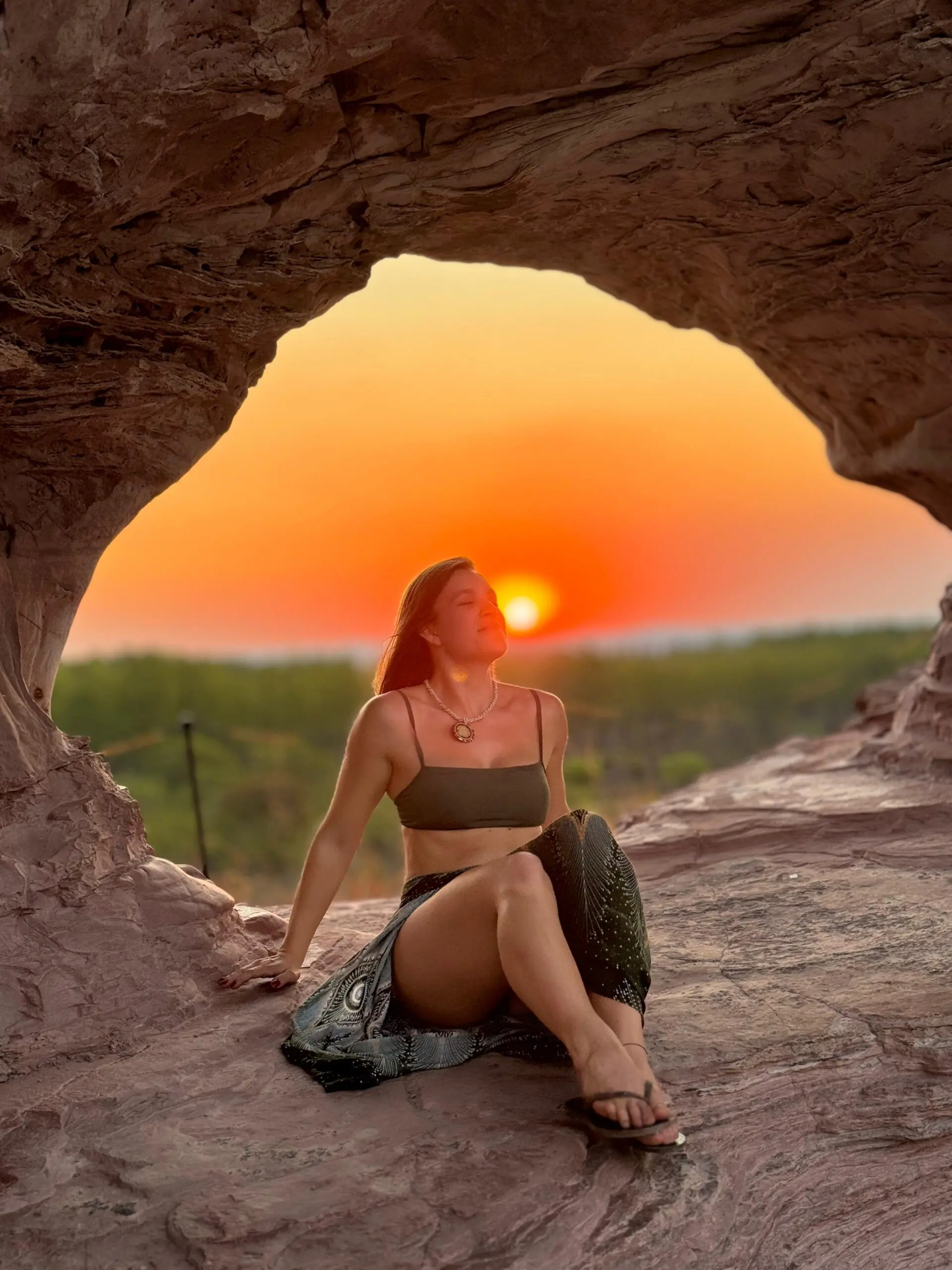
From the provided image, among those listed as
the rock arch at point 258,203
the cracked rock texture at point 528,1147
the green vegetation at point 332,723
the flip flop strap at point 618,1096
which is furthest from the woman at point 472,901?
the green vegetation at point 332,723

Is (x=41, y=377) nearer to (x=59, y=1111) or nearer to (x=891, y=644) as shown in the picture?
(x=59, y=1111)

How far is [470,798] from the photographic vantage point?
12.3ft

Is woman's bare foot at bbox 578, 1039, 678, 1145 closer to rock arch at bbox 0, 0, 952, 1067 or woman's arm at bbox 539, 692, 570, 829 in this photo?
woman's arm at bbox 539, 692, 570, 829

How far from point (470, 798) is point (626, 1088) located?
1.13 metres

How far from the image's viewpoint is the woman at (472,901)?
3.01 metres

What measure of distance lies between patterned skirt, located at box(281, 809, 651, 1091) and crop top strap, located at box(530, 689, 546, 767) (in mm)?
556

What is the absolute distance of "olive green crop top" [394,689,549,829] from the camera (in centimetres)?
373

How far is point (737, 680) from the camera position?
34250 millimetres

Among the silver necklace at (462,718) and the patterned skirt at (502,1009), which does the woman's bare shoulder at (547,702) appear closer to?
the silver necklace at (462,718)

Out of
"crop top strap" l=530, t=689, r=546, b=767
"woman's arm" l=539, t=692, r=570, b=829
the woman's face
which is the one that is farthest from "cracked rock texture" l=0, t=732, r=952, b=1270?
the woman's face

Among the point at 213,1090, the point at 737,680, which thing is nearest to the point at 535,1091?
the point at 213,1090

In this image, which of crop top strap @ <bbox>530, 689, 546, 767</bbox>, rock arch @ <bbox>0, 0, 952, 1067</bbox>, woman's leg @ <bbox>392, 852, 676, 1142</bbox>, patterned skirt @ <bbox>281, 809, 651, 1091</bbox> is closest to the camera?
woman's leg @ <bbox>392, 852, 676, 1142</bbox>

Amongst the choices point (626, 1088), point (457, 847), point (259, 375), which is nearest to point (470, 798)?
point (457, 847)

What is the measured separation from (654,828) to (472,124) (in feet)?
12.9
